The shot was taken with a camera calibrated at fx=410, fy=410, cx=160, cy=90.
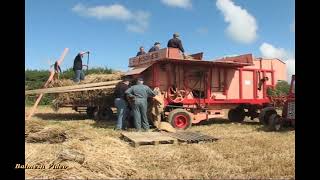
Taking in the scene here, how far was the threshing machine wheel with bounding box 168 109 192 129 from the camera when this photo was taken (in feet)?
42.5

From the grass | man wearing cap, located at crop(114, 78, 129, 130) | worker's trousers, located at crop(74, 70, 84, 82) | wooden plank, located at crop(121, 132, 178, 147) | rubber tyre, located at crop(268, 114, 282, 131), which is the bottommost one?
the grass

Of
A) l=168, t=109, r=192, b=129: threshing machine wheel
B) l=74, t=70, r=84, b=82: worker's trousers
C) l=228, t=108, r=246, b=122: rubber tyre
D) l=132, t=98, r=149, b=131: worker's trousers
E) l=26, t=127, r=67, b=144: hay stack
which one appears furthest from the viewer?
l=74, t=70, r=84, b=82: worker's trousers

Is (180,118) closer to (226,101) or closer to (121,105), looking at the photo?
(121,105)

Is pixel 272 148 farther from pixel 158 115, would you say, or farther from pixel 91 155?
pixel 158 115

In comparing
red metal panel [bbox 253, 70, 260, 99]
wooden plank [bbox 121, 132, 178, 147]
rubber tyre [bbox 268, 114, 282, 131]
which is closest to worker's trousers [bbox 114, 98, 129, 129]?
wooden plank [bbox 121, 132, 178, 147]

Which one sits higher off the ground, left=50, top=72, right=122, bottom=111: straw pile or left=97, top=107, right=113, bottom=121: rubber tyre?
left=50, top=72, right=122, bottom=111: straw pile

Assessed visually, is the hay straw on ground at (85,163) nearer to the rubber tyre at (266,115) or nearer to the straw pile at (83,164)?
the straw pile at (83,164)

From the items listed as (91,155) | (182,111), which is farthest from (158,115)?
(91,155)

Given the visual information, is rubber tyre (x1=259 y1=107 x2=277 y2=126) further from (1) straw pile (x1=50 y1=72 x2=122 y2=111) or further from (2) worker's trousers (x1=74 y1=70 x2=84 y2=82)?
(2) worker's trousers (x1=74 y1=70 x2=84 y2=82)

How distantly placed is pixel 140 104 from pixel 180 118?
5.48 feet

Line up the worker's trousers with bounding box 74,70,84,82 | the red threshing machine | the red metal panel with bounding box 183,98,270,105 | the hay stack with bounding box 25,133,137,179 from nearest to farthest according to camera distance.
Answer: the hay stack with bounding box 25,133,137,179 → the red threshing machine → the red metal panel with bounding box 183,98,270,105 → the worker's trousers with bounding box 74,70,84,82

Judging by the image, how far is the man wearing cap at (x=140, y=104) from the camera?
39.6 feet

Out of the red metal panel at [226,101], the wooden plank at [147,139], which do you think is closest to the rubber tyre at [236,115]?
the red metal panel at [226,101]

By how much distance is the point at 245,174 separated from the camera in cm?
629
